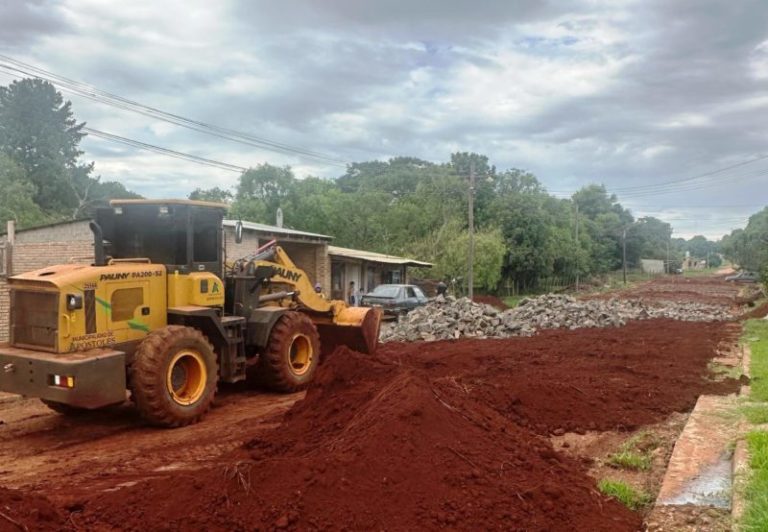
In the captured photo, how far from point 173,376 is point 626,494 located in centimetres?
576

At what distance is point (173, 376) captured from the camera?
28.9 ft

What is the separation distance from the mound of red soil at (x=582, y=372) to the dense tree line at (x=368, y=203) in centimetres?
1760

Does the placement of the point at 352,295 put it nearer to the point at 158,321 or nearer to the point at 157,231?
the point at 157,231

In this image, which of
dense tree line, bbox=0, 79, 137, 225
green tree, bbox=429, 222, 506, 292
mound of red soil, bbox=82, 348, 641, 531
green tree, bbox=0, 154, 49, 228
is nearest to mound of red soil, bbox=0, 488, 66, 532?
mound of red soil, bbox=82, 348, 641, 531

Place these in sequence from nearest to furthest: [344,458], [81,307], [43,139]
Answer: 1. [344,458]
2. [81,307]
3. [43,139]

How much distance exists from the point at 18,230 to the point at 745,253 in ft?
243

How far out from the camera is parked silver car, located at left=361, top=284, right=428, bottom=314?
25516 millimetres

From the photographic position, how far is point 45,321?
8195 millimetres

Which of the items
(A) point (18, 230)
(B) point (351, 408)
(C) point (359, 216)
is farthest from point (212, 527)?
(C) point (359, 216)

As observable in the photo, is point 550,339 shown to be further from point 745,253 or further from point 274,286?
point 745,253

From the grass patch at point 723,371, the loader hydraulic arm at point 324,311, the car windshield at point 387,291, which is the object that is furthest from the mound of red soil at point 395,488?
the car windshield at point 387,291

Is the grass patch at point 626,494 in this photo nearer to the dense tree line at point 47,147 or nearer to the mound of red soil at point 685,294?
the mound of red soil at point 685,294

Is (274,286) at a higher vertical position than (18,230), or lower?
lower

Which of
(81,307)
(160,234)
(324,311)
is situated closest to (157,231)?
(160,234)
